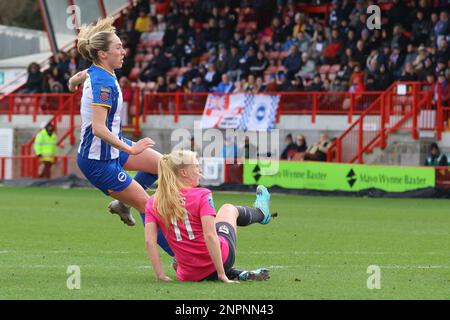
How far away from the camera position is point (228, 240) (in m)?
9.20

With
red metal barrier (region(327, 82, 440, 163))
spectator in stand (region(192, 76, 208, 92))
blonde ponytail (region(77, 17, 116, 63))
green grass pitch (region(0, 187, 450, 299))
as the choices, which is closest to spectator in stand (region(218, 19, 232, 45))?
spectator in stand (region(192, 76, 208, 92))

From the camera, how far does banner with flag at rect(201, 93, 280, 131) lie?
96.9 feet

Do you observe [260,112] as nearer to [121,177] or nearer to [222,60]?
[222,60]

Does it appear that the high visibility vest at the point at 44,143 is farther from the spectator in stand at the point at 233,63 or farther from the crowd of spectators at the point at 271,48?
the spectator in stand at the point at 233,63

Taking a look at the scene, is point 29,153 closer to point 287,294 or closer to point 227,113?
point 227,113

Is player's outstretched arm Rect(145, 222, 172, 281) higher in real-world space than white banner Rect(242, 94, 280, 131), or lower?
lower

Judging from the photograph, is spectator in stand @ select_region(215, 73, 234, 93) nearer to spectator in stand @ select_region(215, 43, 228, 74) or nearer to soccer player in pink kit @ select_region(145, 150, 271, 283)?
spectator in stand @ select_region(215, 43, 228, 74)

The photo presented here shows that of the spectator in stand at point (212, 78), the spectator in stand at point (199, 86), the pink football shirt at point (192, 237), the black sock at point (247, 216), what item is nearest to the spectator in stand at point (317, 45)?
the spectator in stand at point (212, 78)

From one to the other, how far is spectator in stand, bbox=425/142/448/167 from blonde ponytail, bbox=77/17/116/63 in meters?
16.2

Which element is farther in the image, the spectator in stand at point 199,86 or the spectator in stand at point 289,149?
the spectator in stand at point 199,86

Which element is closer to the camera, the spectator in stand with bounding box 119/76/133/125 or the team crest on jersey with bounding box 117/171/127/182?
the team crest on jersey with bounding box 117/171/127/182

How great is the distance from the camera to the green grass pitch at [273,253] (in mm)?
8688

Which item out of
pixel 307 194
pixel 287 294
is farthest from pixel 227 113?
pixel 287 294
